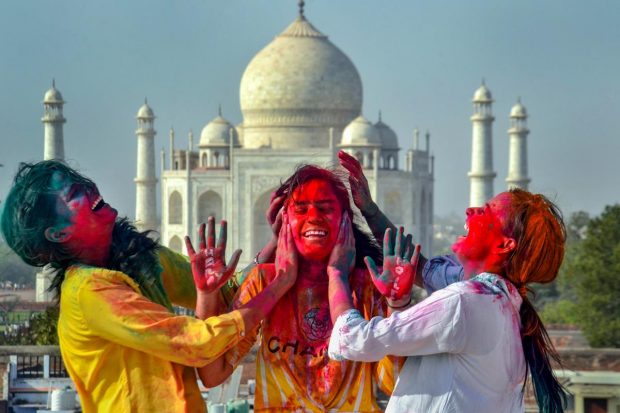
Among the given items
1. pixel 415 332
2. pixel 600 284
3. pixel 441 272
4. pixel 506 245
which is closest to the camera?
pixel 415 332

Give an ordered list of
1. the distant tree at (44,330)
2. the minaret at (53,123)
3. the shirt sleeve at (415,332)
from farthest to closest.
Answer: the minaret at (53,123), the distant tree at (44,330), the shirt sleeve at (415,332)

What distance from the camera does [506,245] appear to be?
3.04m

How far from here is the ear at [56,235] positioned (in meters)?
3.14

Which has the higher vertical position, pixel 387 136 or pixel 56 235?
pixel 387 136

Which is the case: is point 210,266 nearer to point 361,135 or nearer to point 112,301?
point 112,301

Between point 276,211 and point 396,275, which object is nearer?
point 396,275

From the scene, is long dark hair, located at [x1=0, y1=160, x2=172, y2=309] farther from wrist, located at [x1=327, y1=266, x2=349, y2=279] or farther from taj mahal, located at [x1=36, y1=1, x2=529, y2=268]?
taj mahal, located at [x1=36, y1=1, x2=529, y2=268]

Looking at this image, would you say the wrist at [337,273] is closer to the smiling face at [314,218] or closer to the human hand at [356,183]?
the smiling face at [314,218]

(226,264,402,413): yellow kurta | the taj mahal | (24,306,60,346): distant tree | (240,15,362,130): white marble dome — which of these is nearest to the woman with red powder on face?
(226,264,402,413): yellow kurta

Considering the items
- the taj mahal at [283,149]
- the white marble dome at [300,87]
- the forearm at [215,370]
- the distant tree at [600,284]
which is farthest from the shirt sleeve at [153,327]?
the white marble dome at [300,87]

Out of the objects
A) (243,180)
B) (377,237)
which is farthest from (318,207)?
(243,180)

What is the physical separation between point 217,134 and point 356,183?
120 ft

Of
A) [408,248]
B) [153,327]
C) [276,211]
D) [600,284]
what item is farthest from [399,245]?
[600,284]

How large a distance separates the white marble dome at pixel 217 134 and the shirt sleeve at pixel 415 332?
36.7 metres
